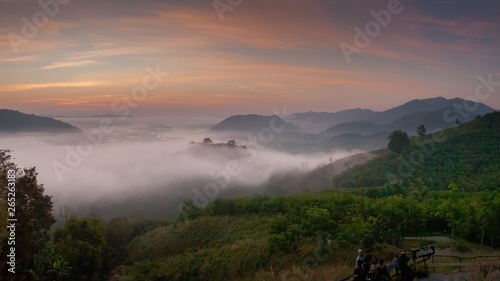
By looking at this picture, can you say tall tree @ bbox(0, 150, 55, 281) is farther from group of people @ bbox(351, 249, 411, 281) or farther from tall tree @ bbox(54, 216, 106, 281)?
group of people @ bbox(351, 249, 411, 281)

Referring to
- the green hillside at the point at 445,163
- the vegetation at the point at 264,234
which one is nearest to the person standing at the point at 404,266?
the vegetation at the point at 264,234

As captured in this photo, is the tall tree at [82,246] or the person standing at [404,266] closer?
the person standing at [404,266]

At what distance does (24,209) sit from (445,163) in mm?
78484

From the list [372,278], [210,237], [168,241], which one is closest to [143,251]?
[168,241]

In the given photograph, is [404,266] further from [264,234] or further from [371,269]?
[264,234]

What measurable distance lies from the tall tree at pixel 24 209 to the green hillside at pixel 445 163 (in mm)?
58089

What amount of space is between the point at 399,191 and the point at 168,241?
116ft

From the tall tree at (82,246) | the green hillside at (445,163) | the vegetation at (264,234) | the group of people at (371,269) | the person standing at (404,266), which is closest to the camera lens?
the group of people at (371,269)

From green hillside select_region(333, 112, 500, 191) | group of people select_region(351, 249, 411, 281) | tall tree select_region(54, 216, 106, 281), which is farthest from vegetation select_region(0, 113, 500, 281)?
group of people select_region(351, 249, 411, 281)

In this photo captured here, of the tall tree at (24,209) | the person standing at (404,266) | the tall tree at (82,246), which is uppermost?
the tall tree at (24,209)

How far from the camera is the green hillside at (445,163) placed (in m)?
68.0

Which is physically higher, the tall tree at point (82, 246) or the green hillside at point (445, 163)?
the green hillside at point (445, 163)

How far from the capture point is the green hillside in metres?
68.0

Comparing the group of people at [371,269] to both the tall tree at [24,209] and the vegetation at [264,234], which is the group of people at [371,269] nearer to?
the vegetation at [264,234]
